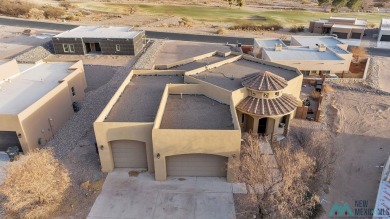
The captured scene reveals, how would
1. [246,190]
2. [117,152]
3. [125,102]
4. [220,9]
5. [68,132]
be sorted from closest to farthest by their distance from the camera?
1. [246,190]
2. [117,152]
3. [125,102]
4. [68,132]
5. [220,9]

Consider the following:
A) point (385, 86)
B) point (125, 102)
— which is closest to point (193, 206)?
point (125, 102)

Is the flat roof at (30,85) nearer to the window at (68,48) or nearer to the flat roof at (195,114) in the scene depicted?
the flat roof at (195,114)

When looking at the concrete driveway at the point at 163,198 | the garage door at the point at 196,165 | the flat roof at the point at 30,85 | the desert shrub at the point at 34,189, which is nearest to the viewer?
the desert shrub at the point at 34,189

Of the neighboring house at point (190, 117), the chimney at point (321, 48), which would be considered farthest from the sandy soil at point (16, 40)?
the chimney at point (321, 48)

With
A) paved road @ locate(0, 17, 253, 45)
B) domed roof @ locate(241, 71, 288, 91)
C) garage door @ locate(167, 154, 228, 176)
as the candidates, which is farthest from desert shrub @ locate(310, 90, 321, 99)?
paved road @ locate(0, 17, 253, 45)

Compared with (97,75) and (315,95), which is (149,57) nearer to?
(97,75)

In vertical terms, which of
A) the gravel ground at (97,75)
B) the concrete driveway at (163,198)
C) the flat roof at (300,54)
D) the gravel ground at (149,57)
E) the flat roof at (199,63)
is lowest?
the concrete driveway at (163,198)

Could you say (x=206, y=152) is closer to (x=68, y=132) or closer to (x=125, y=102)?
(x=125, y=102)
